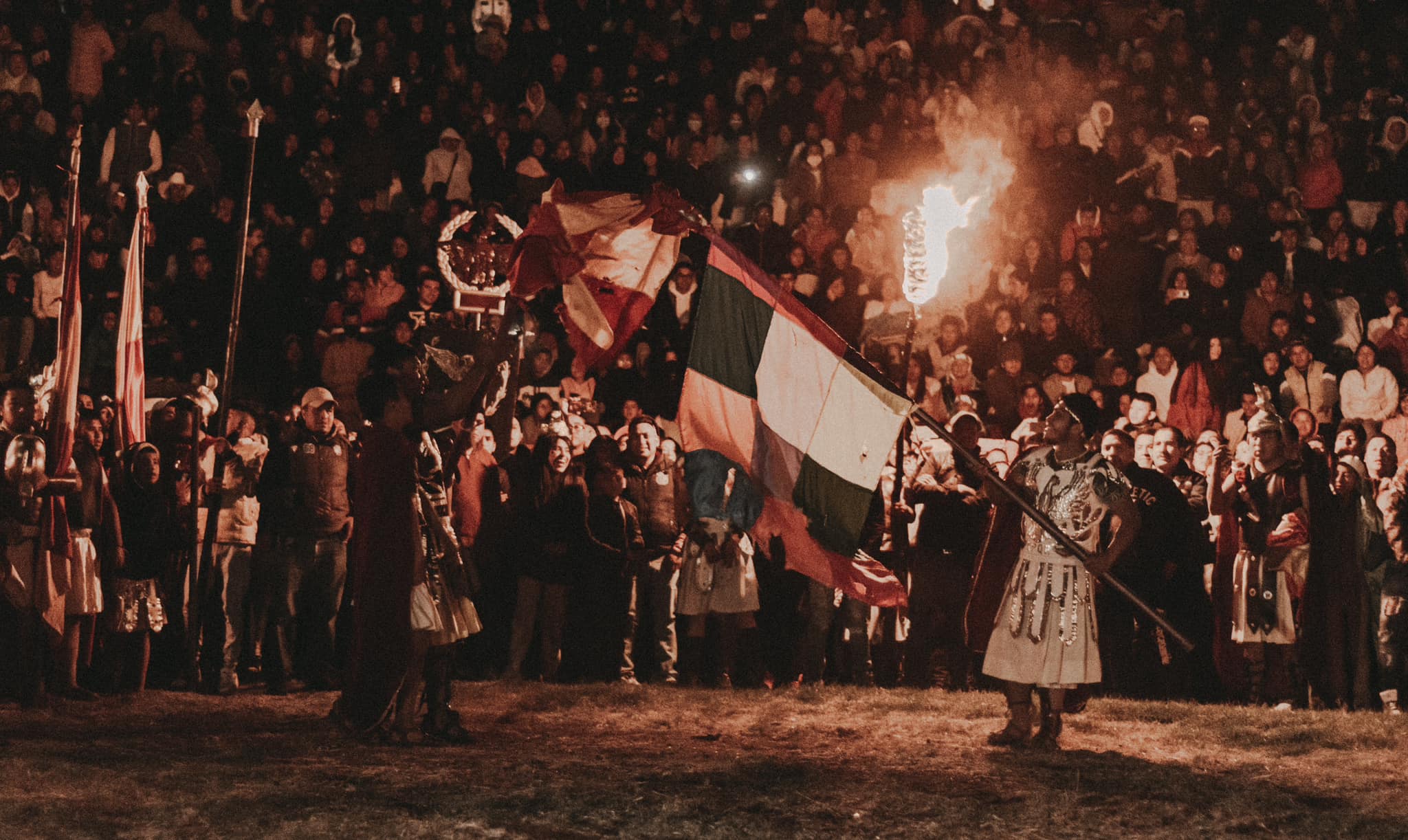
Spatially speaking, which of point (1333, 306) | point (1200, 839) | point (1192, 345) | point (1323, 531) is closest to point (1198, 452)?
point (1323, 531)

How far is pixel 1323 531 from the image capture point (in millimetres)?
11227

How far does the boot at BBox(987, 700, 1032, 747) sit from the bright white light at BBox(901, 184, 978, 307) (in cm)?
295

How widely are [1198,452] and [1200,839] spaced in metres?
6.28

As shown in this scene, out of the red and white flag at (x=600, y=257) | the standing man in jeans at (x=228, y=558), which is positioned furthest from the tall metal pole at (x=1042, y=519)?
the standing man in jeans at (x=228, y=558)

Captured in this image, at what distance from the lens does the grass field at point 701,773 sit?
6.58 meters

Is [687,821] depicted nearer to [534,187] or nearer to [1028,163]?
[534,187]

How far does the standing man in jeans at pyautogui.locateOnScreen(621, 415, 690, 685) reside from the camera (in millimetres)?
12195

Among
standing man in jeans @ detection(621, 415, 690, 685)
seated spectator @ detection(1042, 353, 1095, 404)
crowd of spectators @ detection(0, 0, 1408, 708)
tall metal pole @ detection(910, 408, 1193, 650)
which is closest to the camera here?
tall metal pole @ detection(910, 408, 1193, 650)

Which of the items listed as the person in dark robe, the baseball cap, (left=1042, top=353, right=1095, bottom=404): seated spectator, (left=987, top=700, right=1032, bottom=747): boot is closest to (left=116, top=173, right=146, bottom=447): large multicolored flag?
the baseball cap

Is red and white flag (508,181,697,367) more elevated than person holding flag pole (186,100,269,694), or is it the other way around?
red and white flag (508,181,697,367)

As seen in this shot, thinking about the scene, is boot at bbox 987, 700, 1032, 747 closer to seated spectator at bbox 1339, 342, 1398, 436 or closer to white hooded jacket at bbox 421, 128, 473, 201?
seated spectator at bbox 1339, 342, 1398, 436

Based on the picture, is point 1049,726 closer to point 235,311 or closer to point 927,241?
point 927,241

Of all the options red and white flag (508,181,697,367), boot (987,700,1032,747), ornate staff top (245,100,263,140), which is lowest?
boot (987,700,1032,747)

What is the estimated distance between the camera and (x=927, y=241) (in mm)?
11242
